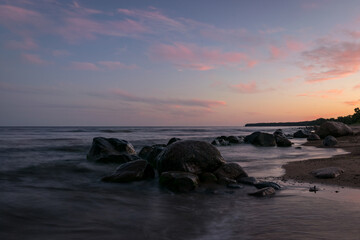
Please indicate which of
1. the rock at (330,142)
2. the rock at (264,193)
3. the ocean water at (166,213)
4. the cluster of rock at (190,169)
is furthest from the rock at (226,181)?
the rock at (330,142)

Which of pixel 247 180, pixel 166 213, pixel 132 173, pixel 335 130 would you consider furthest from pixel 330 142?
pixel 166 213

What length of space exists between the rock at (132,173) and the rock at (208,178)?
1570 mm

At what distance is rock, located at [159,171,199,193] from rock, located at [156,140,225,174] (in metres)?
0.75

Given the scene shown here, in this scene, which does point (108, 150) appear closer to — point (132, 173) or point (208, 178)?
point (132, 173)

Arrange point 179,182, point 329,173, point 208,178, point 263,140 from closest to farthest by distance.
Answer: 1. point 179,182
2. point 329,173
3. point 208,178
4. point 263,140

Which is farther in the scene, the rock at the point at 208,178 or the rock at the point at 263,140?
the rock at the point at 263,140

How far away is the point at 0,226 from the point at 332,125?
2538cm

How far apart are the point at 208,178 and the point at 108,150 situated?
19.3ft

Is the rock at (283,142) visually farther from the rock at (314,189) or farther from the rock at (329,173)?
the rock at (314,189)

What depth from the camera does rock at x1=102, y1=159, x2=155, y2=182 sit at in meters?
7.49

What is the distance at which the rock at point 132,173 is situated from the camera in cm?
749

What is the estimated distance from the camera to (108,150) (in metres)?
11.6

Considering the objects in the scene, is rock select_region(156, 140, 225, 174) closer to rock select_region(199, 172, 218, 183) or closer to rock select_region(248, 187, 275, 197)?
rock select_region(199, 172, 218, 183)

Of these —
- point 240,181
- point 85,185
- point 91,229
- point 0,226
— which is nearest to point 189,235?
point 91,229
